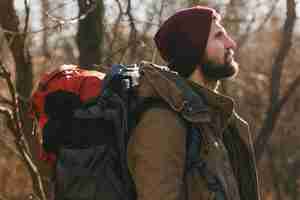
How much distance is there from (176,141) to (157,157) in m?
0.08

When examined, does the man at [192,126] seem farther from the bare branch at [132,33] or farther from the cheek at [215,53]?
the bare branch at [132,33]

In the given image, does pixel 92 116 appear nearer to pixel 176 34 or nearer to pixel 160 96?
pixel 160 96

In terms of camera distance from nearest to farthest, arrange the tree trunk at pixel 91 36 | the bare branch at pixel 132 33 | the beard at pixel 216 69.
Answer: the beard at pixel 216 69, the tree trunk at pixel 91 36, the bare branch at pixel 132 33

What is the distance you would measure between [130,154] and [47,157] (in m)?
0.33

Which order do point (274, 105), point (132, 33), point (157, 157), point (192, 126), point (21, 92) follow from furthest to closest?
1. point (274, 105)
2. point (132, 33)
3. point (21, 92)
4. point (192, 126)
5. point (157, 157)

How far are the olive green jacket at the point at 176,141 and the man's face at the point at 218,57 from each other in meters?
0.13

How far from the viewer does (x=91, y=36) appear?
5109mm

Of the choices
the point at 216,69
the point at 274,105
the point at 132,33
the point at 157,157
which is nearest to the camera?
the point at 157,157

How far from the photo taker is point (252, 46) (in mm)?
16312

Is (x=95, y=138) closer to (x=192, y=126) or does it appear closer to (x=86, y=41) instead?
(x=192, y=126)

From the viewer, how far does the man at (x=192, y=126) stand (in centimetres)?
286

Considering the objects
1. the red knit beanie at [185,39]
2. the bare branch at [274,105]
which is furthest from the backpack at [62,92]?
the bare branch at [274,105]

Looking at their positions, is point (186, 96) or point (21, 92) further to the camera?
point (21, 92)

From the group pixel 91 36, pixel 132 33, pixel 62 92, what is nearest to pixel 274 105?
pixel 132 33
